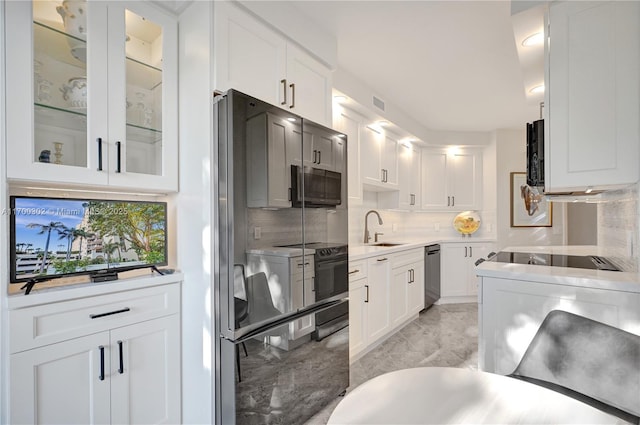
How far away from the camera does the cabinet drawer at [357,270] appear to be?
2.72 m

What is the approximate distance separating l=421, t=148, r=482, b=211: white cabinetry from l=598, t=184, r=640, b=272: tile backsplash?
91.0 inches

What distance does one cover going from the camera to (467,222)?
209 inches

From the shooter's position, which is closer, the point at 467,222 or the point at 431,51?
the point at 431,51

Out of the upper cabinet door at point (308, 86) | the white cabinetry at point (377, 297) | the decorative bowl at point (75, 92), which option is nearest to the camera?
the decorative bowl at point (75, 92)

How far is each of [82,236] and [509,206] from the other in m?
5.48

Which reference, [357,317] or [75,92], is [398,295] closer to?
[357,317]

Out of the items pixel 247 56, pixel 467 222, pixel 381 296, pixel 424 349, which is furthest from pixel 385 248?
pixel 467 222

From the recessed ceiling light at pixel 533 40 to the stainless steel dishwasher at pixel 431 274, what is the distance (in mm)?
2844

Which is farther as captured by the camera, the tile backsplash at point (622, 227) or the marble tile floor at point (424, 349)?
the marble tile floor at point (424, 349)

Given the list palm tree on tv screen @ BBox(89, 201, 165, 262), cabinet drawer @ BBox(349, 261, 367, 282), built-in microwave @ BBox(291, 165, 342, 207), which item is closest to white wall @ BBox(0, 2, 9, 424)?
palm tree on tv screen @ BBox(89, 201, 165, 262)

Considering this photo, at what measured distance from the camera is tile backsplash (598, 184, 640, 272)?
6.11 feet

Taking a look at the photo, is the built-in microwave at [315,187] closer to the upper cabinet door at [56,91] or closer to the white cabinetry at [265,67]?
the white cabinetry at [265,67]

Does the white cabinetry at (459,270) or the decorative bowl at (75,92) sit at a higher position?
the decorative bowl at (75,92)

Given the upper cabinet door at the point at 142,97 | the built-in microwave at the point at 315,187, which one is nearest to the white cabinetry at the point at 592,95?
the built-in microwave at the point at 315,187
